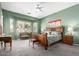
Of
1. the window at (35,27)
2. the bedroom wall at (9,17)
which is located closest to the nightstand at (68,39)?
the window at (35,27)

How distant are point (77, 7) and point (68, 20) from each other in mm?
775

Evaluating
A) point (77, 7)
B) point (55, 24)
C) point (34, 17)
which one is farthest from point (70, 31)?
point (34, 17)

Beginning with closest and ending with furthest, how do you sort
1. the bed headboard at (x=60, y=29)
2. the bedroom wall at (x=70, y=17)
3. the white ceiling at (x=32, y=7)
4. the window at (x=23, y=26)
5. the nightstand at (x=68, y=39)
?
the window at (x=23, y=26) → the white ceiling at (x=32, y=7) → the bedroom wall at (x=70, y=17) → the nightstand at (x=68, y=39) → the bed headboard at (x=60, y=29)

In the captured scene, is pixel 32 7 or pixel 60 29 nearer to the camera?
pixel 32 7

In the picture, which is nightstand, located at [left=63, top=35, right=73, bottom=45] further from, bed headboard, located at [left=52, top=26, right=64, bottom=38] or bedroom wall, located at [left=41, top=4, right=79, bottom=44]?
bed headboard, located at [left=52, top=26, right=64, bottom=38]

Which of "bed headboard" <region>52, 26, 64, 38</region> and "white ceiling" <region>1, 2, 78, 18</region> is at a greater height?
"white ceiling" <region>1, 2, 78, 18</region>

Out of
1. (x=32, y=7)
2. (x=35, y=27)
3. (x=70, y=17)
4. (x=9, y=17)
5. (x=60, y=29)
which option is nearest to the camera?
(x=35, y=27)

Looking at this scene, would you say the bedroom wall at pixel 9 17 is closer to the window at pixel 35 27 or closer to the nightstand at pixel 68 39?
the window at pixel 35 27

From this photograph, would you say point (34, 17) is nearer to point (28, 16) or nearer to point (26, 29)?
point (28, 16)

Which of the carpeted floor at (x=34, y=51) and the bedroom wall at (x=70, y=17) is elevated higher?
the bedroom wall at (x=70, y=17)

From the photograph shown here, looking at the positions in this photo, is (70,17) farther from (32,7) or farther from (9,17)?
(9,17)

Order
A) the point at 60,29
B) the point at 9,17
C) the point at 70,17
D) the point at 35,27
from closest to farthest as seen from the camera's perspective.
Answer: the point at 35,27 → the point at 9,17 → the point at 70,17 → the point at 60,29

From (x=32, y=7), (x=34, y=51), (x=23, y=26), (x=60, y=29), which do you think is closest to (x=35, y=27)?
(x=23, y=26)

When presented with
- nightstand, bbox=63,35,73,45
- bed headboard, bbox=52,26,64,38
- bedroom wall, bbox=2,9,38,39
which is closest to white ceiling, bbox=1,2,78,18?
bedroom wall, bbox=2,9,38,39
